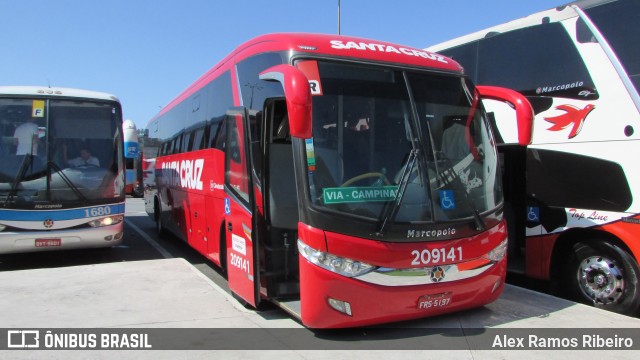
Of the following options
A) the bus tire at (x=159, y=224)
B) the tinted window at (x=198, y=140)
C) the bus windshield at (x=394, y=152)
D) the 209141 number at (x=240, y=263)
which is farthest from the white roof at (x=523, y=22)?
the bus tire at (x=159, y=224)

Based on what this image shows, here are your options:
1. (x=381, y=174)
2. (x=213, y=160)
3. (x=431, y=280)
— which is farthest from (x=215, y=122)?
(x=431, y=280)

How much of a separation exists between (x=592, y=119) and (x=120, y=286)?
667 cm

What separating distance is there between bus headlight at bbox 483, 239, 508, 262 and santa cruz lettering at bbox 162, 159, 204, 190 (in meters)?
4.90

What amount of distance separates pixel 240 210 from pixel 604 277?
4.48 metres

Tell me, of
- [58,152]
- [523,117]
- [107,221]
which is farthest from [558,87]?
[58,152]

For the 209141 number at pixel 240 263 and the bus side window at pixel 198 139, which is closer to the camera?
the 209141 number at pixel 240 263

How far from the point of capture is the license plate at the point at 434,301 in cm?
477

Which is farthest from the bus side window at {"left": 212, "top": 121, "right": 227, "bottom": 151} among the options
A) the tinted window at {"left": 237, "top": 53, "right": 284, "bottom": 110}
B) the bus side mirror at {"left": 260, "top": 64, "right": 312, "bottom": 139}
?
the bus side mirror at {"left": 260, "top": 64, "right": 312, "bottom": 139}

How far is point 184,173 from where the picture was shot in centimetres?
952

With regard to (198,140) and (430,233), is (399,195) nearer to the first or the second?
(430,233)

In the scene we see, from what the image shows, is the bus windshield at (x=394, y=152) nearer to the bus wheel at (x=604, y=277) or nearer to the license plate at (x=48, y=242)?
the bus wheel at (x=604, y=277)

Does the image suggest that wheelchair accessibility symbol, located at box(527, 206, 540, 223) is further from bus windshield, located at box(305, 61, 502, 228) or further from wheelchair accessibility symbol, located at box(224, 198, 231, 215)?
wheelchair accessibility symbol, located at box(224, 198, 231, 215)

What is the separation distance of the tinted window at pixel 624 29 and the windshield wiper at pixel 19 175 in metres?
8.73

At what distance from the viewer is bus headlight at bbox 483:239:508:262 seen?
5160 mm
